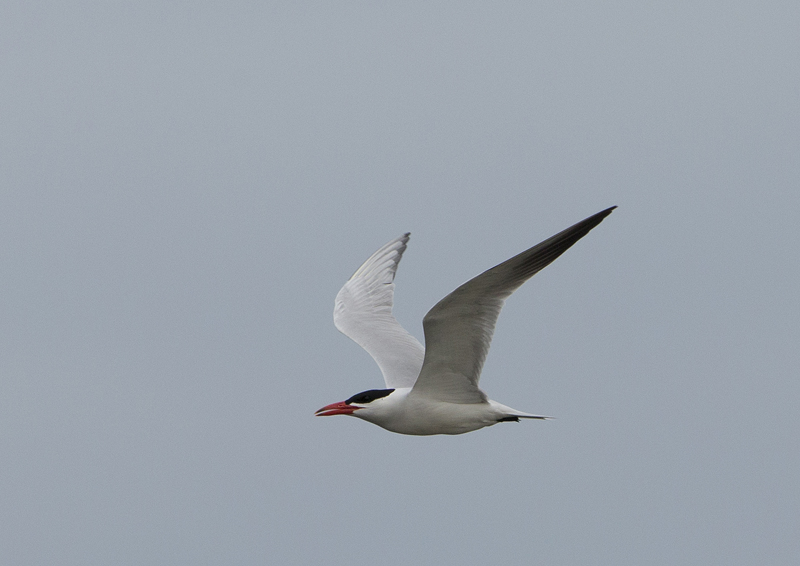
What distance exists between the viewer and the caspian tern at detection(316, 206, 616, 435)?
1144 centimetres

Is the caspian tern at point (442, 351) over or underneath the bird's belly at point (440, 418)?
over

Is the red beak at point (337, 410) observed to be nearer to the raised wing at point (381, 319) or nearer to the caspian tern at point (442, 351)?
the caspian tern at point (442, 351)

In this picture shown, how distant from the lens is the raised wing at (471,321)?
11398 millimetres

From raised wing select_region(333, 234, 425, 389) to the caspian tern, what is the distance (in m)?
0.01

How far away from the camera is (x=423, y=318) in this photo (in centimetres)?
1163

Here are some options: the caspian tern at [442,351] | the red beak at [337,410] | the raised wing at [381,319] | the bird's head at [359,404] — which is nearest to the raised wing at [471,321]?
the caspian tern at [442,351]

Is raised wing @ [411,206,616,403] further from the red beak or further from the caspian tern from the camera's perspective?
the red beak

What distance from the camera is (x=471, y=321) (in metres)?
11.9

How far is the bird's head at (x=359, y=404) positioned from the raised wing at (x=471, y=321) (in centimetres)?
43

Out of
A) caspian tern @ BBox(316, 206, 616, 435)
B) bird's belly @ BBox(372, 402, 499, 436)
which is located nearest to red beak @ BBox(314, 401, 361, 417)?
caspian tern @ BBox(316, 206, 616, 435)

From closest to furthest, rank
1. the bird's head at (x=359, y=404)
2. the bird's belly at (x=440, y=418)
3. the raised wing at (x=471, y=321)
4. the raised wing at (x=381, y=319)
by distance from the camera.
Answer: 1. the raised wing at (x=471, y=321)
2. the bird's belly at (x=440, y=418)
3. the bird's head at (x=359, y=404)
4. the raised wing at (x=381, y=319)

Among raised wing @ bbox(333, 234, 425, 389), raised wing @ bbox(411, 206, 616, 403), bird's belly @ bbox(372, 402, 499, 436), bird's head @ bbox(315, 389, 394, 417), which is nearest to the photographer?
raised wing @ bbox(411, 206, 616, 403)

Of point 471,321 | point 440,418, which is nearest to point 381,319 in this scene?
point 440,418

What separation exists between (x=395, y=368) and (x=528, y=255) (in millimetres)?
3608
